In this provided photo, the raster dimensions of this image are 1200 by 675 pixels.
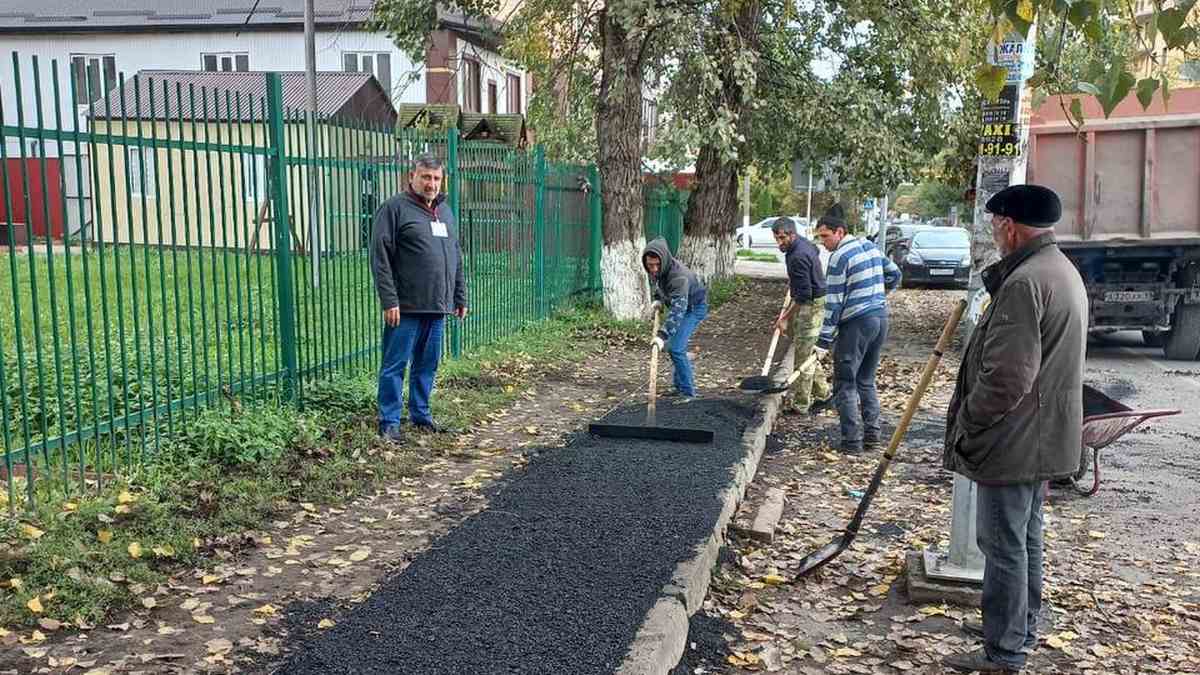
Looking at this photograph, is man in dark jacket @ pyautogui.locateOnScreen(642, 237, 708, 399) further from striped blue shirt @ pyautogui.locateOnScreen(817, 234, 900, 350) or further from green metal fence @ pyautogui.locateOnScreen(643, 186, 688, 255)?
green metal fence @ pyautogui.locateOnScreen(643, 186, 688, 255)

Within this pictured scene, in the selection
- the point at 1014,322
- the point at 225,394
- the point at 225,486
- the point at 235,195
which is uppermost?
the point at 235,195

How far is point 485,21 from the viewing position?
53.4ft

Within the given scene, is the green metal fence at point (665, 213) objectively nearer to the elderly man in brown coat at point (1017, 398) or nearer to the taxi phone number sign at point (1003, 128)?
the taxi phone number sign at point (1003, 128)

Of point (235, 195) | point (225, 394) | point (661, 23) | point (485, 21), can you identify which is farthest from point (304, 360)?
point (485, 21)

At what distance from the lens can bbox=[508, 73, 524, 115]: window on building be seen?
31.0 m

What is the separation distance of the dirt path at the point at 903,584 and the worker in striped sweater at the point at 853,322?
363 millimetres

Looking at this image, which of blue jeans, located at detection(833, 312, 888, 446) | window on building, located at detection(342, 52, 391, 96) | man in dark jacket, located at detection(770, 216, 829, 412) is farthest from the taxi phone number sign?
window on building, located at detection(342, 52, 391, 96)

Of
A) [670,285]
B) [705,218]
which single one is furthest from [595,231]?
[670,285]

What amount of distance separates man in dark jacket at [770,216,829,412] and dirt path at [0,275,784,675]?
6.10ft

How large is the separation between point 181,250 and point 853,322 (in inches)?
182

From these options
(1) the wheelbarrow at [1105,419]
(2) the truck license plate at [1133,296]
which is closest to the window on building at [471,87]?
(2) the truck license plate at [1133,296]

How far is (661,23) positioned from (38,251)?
8519mm

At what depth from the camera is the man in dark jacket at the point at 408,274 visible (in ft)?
21.4

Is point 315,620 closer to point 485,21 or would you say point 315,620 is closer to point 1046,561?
point 1046,561
